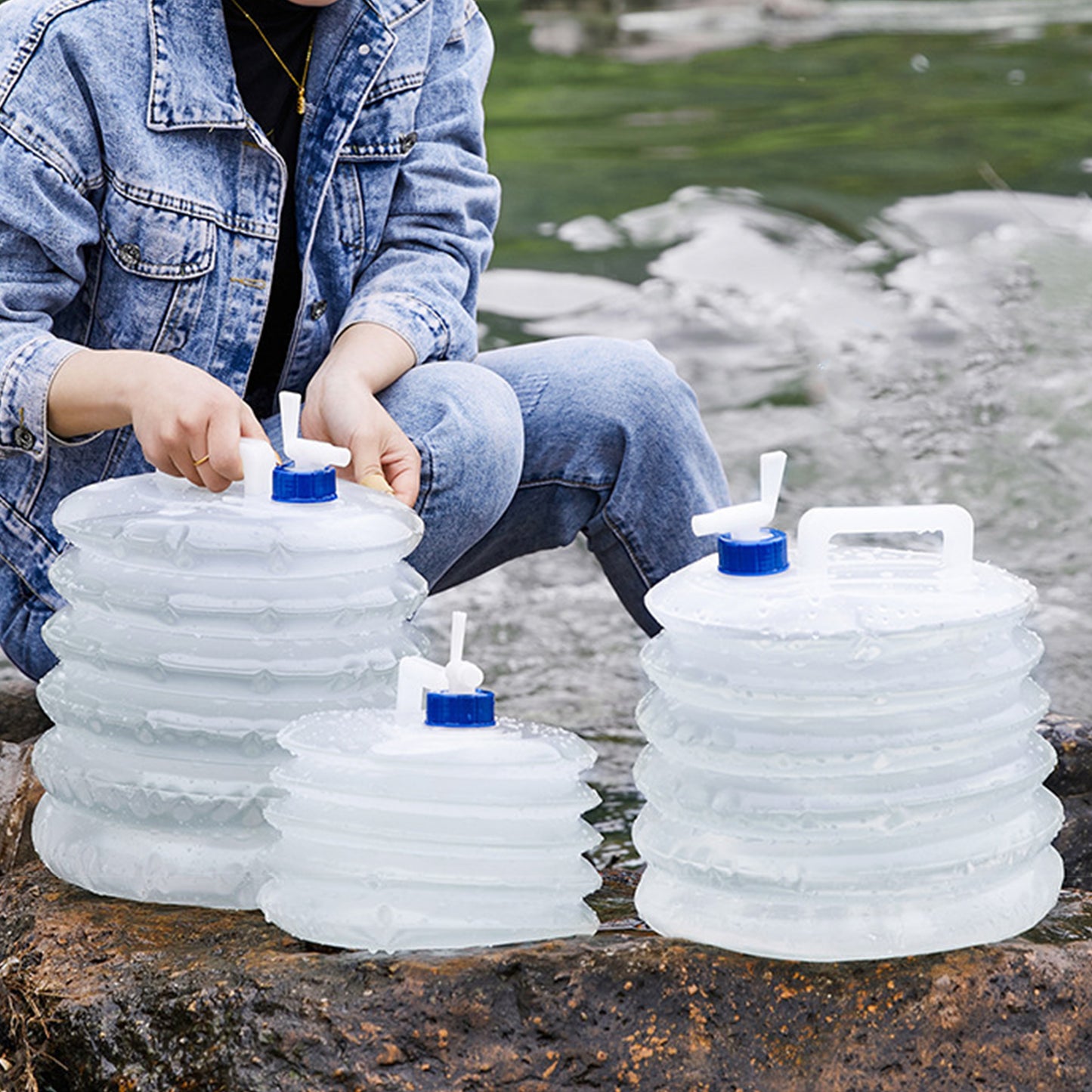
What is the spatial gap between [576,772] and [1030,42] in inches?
416

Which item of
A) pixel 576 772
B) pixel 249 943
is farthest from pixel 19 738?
pixel 576 772

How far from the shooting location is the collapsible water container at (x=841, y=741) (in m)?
1.94

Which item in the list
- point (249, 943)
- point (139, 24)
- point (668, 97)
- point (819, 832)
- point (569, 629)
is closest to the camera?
point (819, 832)

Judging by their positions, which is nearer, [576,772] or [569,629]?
[576,772]

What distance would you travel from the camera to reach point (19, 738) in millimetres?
3191

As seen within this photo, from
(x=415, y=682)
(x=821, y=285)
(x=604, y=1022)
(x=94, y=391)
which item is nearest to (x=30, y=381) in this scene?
(x=94, y=391)

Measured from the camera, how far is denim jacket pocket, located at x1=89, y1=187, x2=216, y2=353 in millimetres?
2498

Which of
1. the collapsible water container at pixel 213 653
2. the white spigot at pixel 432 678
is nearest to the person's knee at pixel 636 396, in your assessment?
the collapsible water container at pixel 213 653

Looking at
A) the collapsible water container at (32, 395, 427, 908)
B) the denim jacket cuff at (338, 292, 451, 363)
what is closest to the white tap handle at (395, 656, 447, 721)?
the collapsible water container at (32, 395, 427, 908)

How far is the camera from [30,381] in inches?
92.8

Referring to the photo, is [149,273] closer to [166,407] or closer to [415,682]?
[166,407]

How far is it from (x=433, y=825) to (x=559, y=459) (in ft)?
3.04

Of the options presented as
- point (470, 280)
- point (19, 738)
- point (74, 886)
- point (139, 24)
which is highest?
point (139, 24)

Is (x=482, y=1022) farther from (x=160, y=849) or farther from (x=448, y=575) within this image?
(x=448, y=575)
